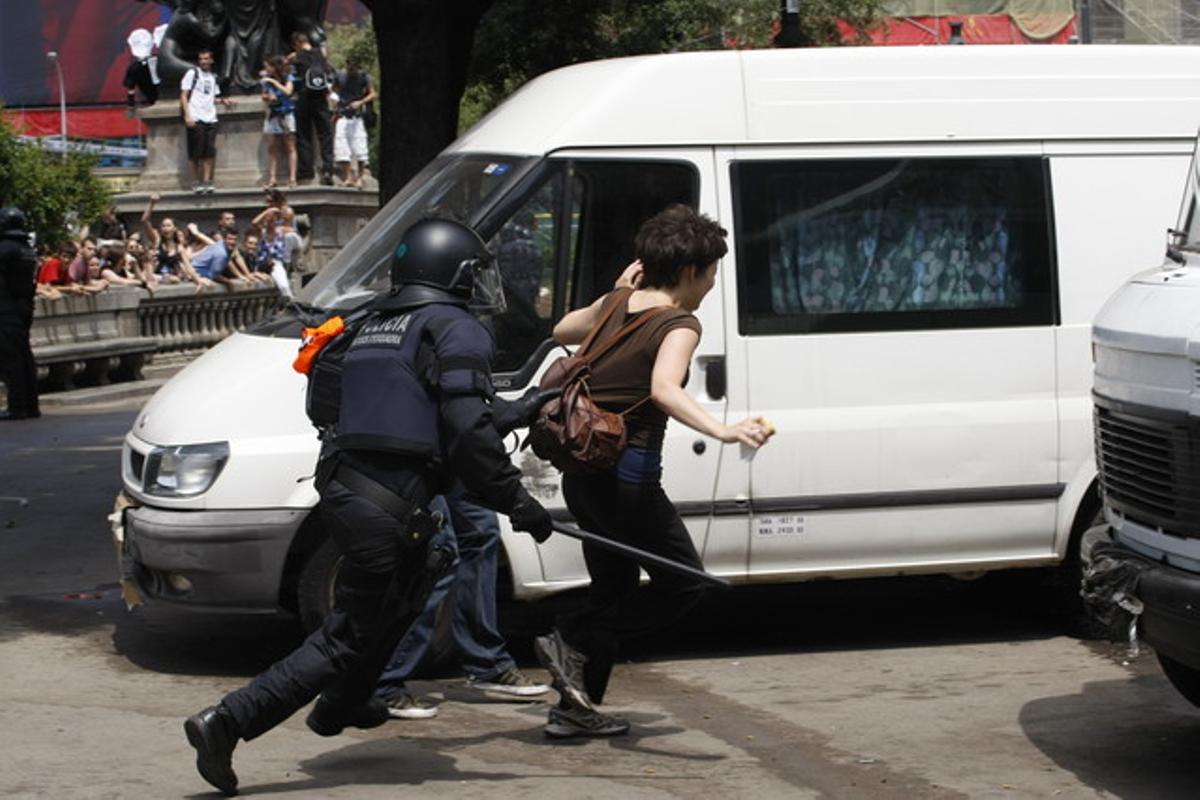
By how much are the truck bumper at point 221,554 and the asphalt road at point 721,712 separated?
39cm

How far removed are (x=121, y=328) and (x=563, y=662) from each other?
18312 mm

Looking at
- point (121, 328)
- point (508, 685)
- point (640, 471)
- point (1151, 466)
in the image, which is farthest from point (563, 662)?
point (121, 328)

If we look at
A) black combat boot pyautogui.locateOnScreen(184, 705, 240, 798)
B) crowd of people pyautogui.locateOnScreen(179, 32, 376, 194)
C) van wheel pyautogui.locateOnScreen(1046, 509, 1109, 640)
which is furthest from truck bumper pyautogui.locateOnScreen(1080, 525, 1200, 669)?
crowd of people pyautogui.locateOnScreen(179, 32, 376, 194)

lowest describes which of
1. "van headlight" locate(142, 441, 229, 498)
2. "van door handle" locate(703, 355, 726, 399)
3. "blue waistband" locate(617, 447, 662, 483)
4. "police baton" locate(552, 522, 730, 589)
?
"police baton" locate(552, 522, 730, 589)

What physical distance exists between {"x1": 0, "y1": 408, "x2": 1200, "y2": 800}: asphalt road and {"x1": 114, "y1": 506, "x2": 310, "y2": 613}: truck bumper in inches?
15.5

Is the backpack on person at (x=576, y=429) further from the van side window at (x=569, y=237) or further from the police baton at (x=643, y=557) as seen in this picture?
the van side window at (x=569, y=237)

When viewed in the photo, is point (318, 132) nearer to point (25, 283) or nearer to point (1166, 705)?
point (25, 283)

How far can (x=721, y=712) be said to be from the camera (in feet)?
26.9

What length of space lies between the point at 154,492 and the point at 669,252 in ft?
8.41

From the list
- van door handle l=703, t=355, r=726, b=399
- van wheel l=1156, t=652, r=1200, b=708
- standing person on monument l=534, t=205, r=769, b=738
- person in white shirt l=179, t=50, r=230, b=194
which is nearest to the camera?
standing person on monument l=534, t=205, r=769, b=738

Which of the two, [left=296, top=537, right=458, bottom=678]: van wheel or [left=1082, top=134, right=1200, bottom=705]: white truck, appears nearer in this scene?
[left=1082, top=134, right=1200, bottom=705]: white truck

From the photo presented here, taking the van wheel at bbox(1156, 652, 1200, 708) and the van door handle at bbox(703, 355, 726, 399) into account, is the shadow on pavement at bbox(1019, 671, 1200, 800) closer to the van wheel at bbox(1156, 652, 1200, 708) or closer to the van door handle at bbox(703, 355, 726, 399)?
the van wheel at bbox(1156, 652, 1200, 708)

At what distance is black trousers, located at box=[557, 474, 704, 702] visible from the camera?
23.7ft

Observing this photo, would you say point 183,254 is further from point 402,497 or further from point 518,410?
point 402,497
